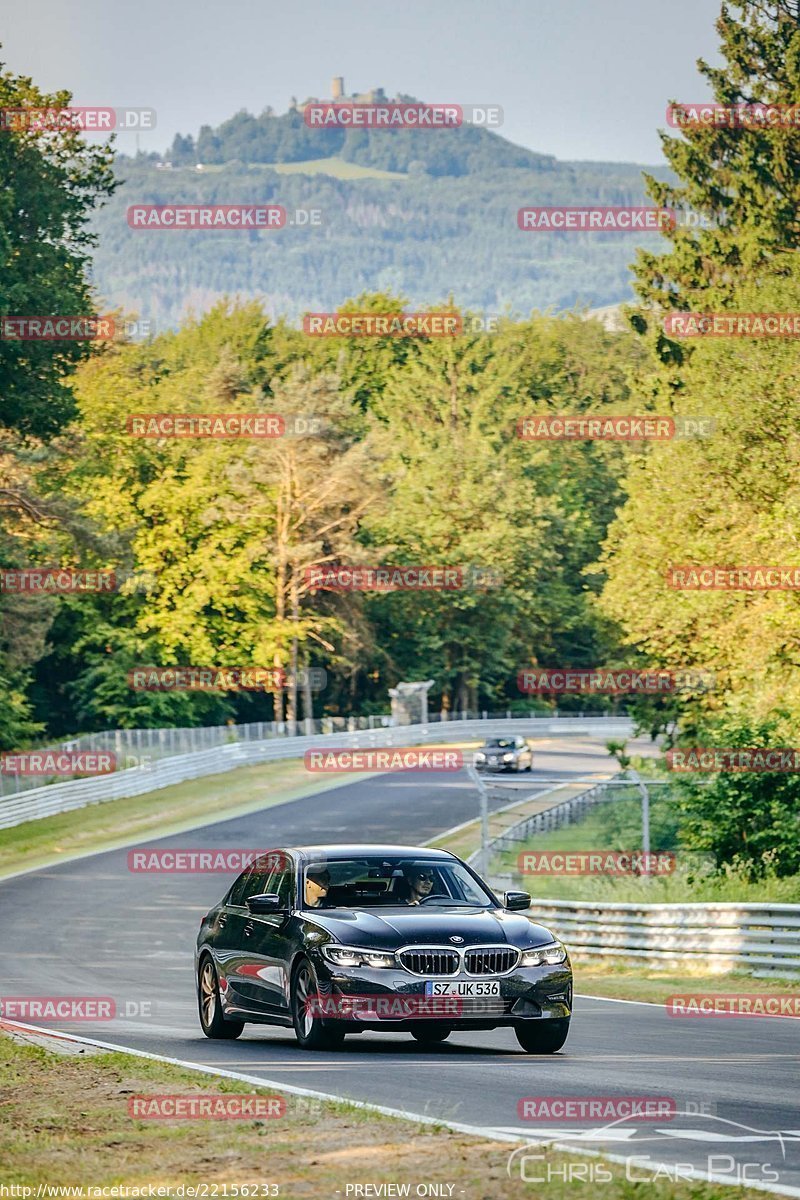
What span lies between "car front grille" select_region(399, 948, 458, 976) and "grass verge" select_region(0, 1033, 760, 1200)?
230 cm

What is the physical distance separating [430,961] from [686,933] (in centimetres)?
1288

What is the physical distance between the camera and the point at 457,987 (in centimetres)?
1318

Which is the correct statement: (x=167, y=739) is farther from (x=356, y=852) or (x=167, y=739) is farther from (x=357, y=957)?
(x=357, y=957)

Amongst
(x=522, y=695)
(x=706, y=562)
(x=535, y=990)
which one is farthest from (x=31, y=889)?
(x=522, y=695)

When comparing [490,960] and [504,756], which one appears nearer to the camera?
[490,960]

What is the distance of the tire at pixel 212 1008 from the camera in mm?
15703

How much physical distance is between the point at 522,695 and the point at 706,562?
209 ft

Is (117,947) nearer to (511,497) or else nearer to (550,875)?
(550,875)

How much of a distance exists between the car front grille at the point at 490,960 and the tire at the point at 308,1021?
1030 mm

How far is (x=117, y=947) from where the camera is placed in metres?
30.9

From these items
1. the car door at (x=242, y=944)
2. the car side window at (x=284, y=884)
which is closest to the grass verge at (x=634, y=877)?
the car door at (x=242, y=944)
